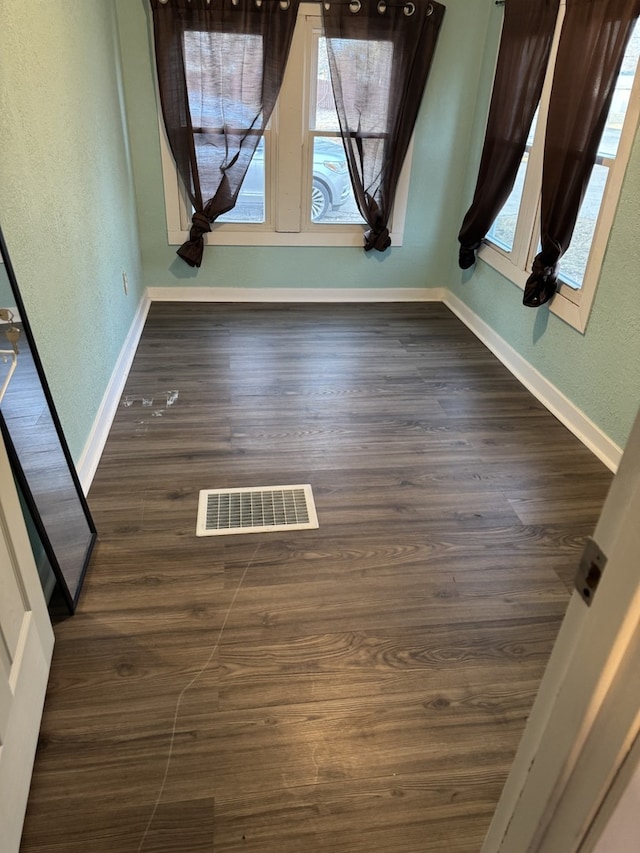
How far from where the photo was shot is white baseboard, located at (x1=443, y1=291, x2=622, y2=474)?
2.76 m

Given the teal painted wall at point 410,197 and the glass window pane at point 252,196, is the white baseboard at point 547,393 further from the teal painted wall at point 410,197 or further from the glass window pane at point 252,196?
the glass window pane at point 252,196

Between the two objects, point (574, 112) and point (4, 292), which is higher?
point (574, 112)

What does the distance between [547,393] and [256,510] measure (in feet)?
5.80

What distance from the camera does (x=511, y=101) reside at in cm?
337

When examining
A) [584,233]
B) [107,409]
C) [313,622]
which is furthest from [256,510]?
[584,233]

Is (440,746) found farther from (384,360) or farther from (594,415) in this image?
(384,360)

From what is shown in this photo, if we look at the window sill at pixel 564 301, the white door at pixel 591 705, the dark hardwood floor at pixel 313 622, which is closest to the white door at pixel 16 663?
the dark hardwood floor at pixel 313 622

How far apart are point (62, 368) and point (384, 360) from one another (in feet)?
6.38

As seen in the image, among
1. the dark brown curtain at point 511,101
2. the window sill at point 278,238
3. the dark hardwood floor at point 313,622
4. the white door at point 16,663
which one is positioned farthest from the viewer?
the window sill at point 278,238

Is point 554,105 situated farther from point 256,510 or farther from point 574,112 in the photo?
point 256,510

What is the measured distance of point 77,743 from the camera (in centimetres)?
152

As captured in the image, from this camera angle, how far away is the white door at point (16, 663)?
1.25m

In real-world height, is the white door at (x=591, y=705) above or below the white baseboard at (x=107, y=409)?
above

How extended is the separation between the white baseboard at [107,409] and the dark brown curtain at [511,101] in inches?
86.8
